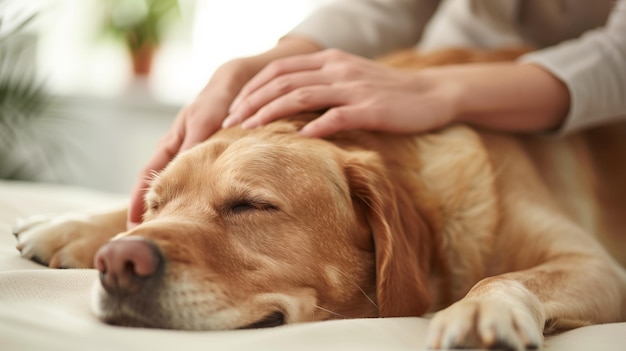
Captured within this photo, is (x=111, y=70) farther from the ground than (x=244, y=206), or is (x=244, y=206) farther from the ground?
(x=244, y=206)

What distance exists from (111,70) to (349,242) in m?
4.77

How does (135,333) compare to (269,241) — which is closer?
(135,333)

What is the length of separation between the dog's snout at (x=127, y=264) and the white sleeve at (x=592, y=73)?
1.41 m

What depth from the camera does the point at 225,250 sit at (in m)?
1.37

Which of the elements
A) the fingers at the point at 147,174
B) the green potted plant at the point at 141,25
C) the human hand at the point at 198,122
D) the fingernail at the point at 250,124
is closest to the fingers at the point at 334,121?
the fingernail at the point at 250,124

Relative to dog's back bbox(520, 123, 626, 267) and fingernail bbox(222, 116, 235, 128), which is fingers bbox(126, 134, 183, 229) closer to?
fingernail bbox(222, 116, 235, 128)

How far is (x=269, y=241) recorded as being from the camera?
143cm

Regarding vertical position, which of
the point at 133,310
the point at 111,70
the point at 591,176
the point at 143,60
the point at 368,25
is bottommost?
the point at 111,70

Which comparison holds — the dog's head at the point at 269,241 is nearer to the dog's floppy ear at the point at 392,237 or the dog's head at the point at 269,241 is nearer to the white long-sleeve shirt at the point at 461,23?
the dog's floppy ear at the point at 392,237

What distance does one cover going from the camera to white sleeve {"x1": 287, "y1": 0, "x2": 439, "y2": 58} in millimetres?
2377

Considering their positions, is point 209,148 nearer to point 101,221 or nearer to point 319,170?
point 319,170

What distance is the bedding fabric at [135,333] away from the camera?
96 cm

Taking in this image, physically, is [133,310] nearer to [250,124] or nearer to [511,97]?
[250,124]

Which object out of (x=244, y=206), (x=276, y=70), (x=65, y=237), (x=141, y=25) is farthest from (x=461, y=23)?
(x=141, y=25)
